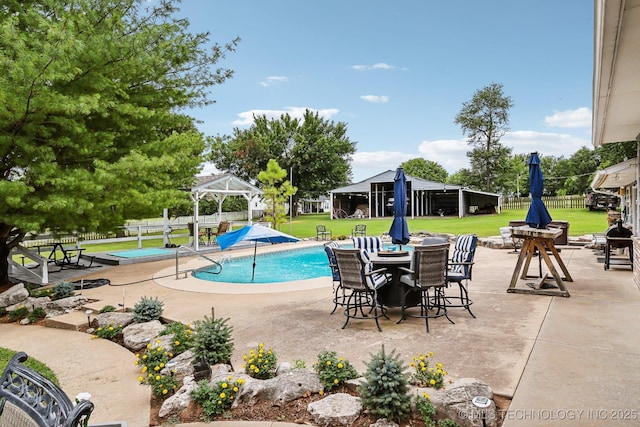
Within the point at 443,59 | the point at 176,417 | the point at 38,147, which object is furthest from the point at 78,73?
the point at 443,59

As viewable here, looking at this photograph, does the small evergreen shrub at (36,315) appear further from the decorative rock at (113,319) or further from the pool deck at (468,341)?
the decorative rock at (113,319)

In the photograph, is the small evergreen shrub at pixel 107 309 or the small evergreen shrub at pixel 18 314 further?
the small evergreen shrub at pixel 18 314

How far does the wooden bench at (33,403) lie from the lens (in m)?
1.50

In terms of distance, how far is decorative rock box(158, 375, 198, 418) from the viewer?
321 cm

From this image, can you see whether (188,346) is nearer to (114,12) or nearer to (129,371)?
(129,371)

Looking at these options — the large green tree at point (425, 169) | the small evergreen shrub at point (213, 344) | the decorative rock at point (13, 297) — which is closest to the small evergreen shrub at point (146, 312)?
the small evergreen shrub at point (213, 344)

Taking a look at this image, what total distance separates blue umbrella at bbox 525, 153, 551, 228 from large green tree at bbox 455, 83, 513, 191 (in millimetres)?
34607

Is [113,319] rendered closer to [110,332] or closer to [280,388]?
[110,332]

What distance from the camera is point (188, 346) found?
4.42 meters

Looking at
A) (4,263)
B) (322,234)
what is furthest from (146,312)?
(322,234)

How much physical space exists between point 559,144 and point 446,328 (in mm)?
61514

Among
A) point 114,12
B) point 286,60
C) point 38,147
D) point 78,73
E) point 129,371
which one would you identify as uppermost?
point 286,60

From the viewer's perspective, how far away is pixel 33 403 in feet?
5.23

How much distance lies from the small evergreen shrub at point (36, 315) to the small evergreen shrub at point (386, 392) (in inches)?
243
